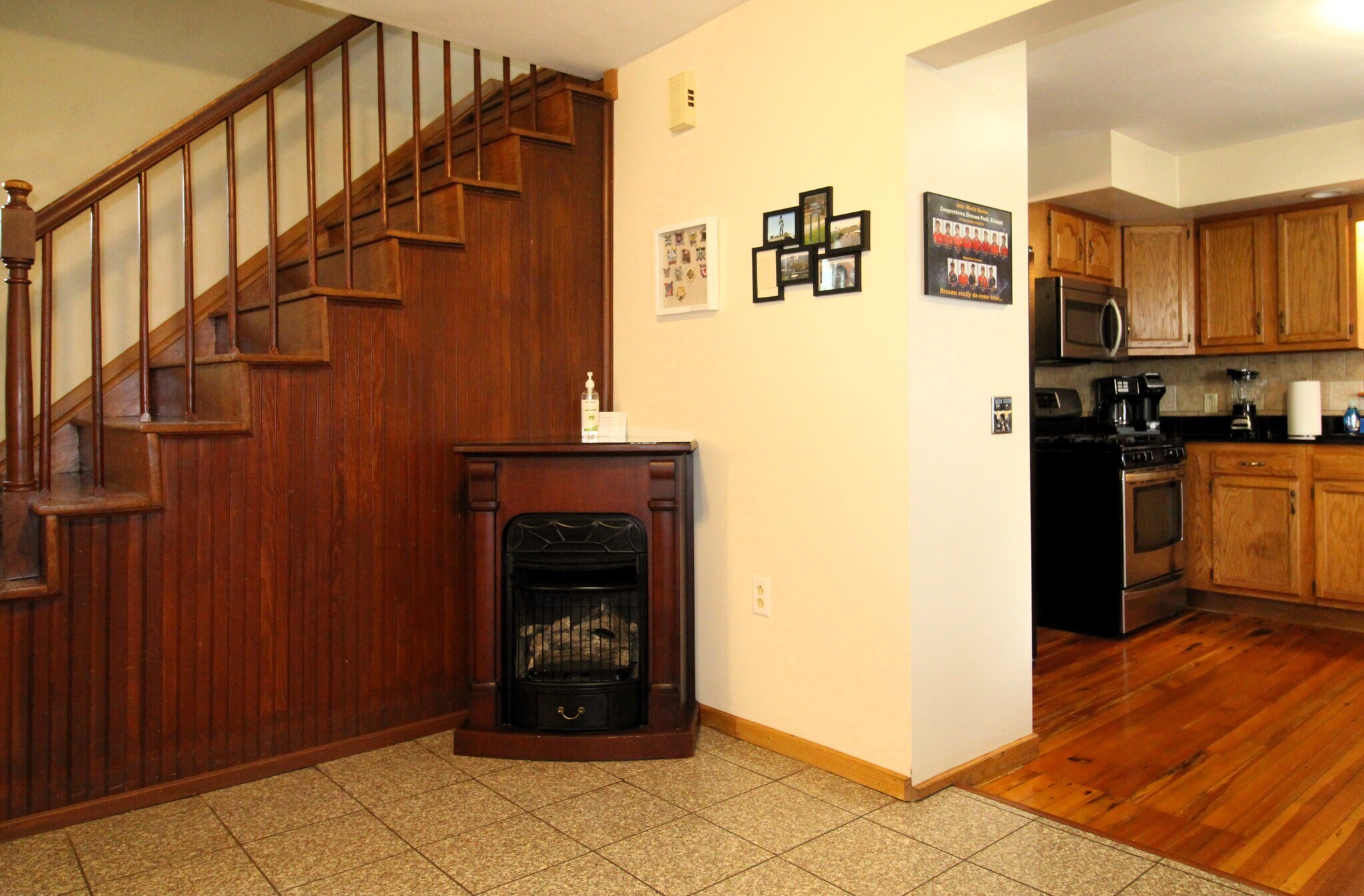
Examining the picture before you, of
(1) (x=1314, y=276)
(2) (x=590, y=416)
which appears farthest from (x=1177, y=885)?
(1) (x=1314, y=276)

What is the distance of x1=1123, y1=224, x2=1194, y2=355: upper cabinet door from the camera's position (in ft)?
17.1

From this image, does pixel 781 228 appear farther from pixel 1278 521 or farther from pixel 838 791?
pixel 1278 521

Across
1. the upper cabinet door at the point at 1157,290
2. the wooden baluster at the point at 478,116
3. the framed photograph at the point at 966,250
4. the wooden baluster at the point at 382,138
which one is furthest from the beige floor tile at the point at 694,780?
the upper cabinet door at the point at 1157,290

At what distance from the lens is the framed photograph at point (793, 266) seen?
2.76 m

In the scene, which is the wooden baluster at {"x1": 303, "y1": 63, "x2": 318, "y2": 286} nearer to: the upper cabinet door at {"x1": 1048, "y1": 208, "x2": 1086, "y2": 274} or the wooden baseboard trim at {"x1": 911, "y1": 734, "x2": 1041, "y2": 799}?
the wooden baseboard trim at {"x1": 911, "y1": 734, "x2": 1041, "y2": 799}

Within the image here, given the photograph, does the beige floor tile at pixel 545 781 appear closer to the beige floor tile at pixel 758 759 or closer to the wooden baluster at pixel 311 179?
the beige floor tile at pixel 758 759

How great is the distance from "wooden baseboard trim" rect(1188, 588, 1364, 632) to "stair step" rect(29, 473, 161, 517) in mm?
5093

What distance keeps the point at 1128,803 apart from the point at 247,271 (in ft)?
11.3

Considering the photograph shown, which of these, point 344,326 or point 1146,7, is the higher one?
point 1146,7

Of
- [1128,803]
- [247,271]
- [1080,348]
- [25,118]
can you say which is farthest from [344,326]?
[1080,348]

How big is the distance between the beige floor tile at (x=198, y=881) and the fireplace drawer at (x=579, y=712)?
942 millimetres

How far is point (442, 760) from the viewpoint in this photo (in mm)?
2838

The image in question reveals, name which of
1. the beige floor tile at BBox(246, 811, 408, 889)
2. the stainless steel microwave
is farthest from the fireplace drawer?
the stainless steel microwave

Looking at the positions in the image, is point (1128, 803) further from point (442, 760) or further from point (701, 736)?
point (442, 760)
